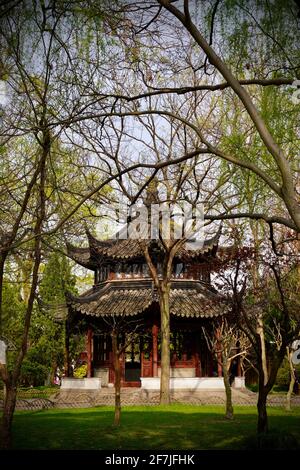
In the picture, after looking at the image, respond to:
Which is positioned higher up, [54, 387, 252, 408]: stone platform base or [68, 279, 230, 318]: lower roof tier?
[68, 279, 230, 318]: lower roof tier

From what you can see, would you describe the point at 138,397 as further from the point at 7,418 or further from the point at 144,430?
the point at 7,418

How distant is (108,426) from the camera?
9.88 meters

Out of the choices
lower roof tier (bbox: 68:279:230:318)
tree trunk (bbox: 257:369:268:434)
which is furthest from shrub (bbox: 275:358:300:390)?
tree trunk (bbox: 257:369:268:434)

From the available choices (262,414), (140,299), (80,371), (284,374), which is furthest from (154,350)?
(80,371)

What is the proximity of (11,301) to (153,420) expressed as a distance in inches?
502

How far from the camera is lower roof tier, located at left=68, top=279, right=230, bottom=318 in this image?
1811 cm

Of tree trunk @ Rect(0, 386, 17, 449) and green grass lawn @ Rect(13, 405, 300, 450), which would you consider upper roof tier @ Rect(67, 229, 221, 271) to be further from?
tree trunk @ Rect(0, 386, 17, 449)

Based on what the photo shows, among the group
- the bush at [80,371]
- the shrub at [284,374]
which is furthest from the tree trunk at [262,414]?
the bush at [80,371]

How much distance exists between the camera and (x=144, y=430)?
9430mm

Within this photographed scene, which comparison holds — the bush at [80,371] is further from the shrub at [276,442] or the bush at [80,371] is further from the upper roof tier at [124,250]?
the shrub at [276,442]

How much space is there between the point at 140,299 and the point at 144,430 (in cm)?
976

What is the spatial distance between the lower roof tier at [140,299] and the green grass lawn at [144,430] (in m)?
5.33

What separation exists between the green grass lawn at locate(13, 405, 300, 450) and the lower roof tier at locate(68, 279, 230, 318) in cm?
533
